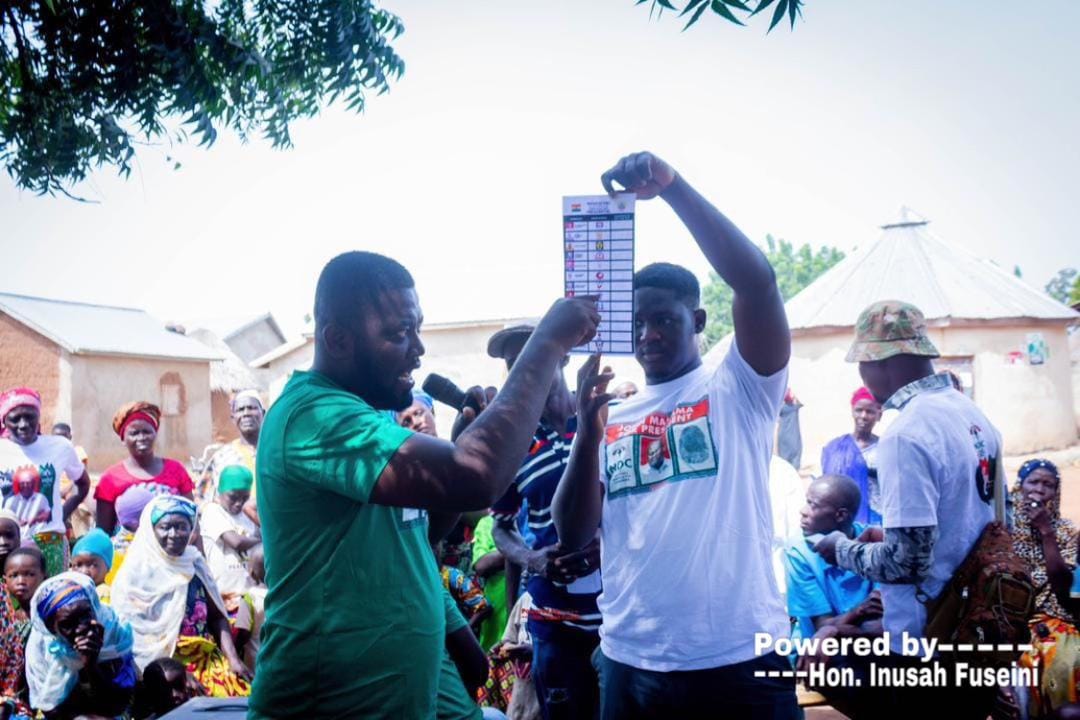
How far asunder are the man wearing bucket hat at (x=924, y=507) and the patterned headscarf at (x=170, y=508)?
4412mm

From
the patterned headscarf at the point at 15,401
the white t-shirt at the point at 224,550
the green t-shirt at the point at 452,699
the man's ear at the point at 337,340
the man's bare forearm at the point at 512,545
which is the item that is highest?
the man's ear at the point at 337,340

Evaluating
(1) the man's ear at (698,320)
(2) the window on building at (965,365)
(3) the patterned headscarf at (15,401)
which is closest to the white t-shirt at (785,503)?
(1) the man's ear at (698,320)

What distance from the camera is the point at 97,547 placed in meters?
6.04

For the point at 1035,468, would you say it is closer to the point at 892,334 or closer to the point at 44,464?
the point at 892,334

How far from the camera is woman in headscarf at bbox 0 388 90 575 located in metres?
6.80

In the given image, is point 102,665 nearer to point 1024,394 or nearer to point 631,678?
point 631,678

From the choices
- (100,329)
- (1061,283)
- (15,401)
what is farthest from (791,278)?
(15,401)

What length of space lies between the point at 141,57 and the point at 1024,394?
1984 cm

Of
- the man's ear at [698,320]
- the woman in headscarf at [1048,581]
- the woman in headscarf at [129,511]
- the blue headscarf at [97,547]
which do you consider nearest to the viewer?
the man's ear at [698,320]

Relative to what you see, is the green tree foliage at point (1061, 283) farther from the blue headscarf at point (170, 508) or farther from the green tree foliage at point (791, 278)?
the blue headscarf at point (170, 508)

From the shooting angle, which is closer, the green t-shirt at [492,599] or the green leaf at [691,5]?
the green leaf at [691,5]

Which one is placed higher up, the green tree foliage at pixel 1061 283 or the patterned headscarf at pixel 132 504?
the green tree foliage at pixel 1061 283

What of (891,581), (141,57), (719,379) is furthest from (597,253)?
(141,57)

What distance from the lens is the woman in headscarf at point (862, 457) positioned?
263 inches
